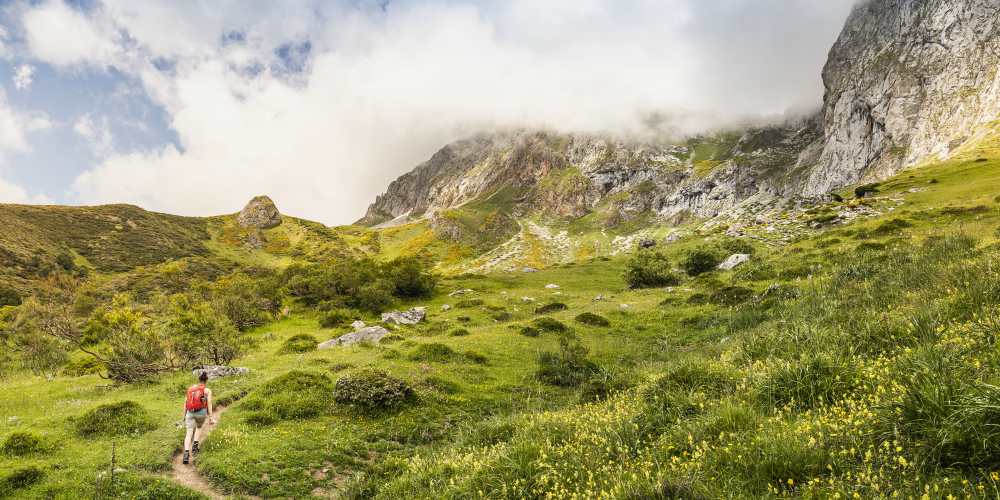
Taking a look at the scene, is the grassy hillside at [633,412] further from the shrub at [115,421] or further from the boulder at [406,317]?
the boulder at [406,317]

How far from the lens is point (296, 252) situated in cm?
19725

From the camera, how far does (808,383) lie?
8.60 metres

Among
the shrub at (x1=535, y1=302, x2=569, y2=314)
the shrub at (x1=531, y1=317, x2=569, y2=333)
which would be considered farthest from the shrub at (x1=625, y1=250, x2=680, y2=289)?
the shrub at (x1=531, y1=317, x2=569, y2=333)

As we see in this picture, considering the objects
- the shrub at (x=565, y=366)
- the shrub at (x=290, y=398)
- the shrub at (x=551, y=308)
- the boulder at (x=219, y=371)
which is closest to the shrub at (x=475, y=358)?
the shrub at (x=565, y=366)

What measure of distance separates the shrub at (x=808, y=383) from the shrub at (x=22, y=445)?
21616mm

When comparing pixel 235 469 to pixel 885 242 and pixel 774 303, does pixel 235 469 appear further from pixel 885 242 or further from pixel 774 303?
pixel 885 242

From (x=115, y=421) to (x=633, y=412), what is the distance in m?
19.5

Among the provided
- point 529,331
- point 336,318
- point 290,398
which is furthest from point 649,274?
point 290,398

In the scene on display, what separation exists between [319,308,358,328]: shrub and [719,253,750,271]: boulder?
1780 inches

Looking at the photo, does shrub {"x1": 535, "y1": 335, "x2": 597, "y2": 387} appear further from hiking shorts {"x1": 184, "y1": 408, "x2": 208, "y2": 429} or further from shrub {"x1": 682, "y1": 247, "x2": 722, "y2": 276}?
shrub {"x1": 682, "y1": 247, "x2": 722, "y2": 276}

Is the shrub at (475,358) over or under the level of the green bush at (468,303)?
under

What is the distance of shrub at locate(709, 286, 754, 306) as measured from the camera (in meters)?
34.0

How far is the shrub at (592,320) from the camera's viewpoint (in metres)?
37.0

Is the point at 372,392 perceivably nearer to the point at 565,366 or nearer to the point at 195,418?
the point at 195,418
